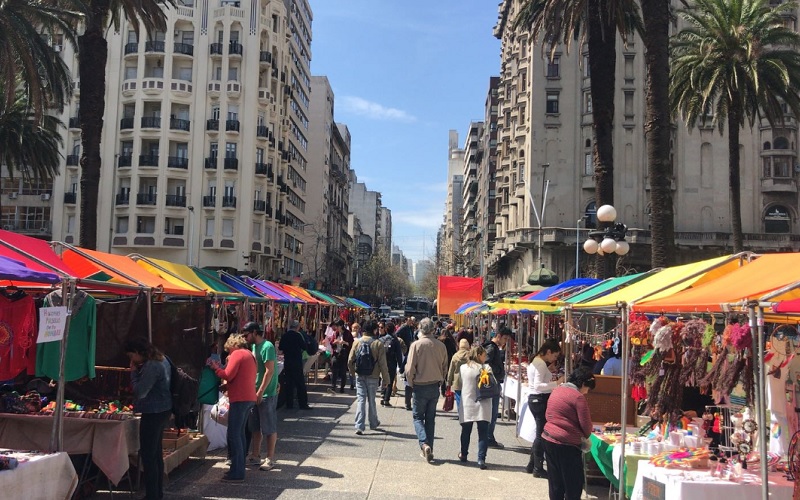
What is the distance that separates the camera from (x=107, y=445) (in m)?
7.37

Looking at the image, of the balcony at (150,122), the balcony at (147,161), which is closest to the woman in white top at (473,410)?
the balcony at (147,161)

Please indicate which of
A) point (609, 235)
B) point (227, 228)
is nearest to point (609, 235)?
point (609, 235)

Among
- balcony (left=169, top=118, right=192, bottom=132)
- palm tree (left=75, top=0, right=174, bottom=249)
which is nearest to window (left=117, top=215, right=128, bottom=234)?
balcony (left=169, top=118, right=192, bottom=132)

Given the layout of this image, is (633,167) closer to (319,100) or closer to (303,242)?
(303,242)

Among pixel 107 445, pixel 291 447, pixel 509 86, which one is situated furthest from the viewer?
pixel 509 86

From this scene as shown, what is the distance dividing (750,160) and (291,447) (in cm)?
5027

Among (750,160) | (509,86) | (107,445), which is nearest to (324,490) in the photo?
(107,445)

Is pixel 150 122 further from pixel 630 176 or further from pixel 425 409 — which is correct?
pixel 425 409

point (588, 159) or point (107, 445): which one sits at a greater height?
point (588, 159)

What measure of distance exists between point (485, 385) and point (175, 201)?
45.7 meters

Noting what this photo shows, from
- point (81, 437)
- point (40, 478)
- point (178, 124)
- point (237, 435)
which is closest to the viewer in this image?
point (40, 478)

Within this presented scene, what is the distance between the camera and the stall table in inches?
288

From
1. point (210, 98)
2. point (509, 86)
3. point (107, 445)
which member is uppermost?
point (509, 86)

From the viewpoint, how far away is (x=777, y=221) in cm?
5078
